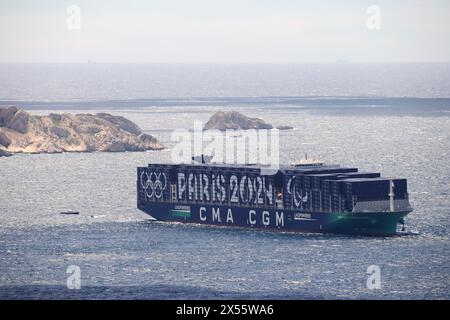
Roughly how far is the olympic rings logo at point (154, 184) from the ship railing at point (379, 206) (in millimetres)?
26476

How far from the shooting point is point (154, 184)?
154000mm

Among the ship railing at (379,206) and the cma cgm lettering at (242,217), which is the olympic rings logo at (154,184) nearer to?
the cma cgm lettering at (242,217)

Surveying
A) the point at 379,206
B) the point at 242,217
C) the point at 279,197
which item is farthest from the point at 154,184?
the point at 379,206

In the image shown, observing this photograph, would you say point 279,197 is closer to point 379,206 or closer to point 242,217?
point 242,217

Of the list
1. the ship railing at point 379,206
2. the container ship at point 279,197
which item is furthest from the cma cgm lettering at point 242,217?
the ship railing at point 379,206

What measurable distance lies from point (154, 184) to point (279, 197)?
17734 mm

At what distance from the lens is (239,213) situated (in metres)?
144

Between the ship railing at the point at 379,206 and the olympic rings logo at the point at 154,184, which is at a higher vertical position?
the olympic rings logo at the point at 154,184

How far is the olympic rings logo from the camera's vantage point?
153m

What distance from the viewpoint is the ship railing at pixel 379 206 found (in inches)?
5290

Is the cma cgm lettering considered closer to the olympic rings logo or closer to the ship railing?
the olympic rings logo
